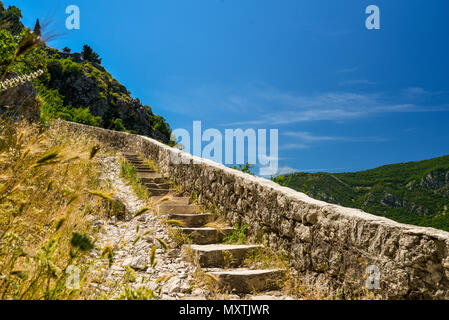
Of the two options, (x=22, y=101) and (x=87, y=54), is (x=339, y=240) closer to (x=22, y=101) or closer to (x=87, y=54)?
(x=22, y=101)

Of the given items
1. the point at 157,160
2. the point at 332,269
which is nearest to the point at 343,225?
the point at 332,269

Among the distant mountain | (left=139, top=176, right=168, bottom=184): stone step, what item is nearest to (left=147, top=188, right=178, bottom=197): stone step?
(left=139, top=176, right=168, bottom=184): stone step

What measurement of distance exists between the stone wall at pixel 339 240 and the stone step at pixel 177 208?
2.67 ft

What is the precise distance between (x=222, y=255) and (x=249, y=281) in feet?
2.41

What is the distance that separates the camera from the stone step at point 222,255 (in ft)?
13.3

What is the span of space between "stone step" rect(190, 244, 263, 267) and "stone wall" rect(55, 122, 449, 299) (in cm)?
39

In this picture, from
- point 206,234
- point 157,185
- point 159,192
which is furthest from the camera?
point 157,185

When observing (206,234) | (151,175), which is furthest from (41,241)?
(151,175)

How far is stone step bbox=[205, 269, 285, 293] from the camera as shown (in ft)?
11.5

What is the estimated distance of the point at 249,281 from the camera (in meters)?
3.54

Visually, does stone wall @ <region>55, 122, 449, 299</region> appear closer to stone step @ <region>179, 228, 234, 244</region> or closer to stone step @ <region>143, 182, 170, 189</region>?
stone step @ <region>179, 228, 234, 244</region>

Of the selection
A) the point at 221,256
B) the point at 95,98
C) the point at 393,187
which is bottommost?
the point at 393,187
